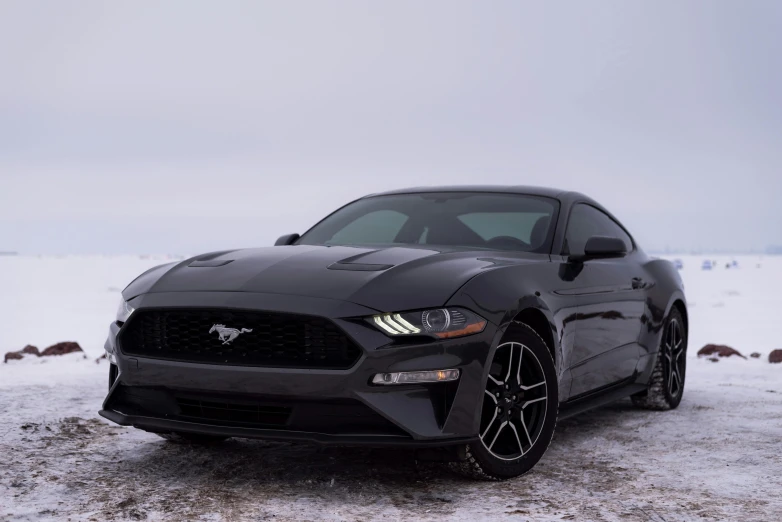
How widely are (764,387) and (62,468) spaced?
5.97 metres

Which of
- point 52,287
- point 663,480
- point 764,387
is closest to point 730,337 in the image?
point 764,387

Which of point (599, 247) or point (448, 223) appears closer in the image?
point (599, 247)

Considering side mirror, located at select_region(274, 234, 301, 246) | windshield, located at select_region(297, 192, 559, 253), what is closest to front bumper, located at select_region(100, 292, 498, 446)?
windshield, located at select_region(297, 192, 559, 253)

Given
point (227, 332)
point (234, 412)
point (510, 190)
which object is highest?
point (510, 190)

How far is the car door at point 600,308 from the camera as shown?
4918mm

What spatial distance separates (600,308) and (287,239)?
2.00m

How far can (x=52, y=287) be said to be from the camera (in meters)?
36.0

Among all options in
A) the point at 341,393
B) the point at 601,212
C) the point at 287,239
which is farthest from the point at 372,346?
the point at 601,212

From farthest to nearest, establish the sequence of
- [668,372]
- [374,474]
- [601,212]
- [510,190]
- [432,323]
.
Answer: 1. [668,372]
2. [601,212]
3. [510,190]
4. [374,474]
5. [432,323]

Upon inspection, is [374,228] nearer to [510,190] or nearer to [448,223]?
[448,223]

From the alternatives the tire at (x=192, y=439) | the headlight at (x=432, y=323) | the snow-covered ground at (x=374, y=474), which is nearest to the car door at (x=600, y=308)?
the snow-covered ground at (x=374, y=474)

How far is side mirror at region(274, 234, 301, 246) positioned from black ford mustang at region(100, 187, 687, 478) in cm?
77

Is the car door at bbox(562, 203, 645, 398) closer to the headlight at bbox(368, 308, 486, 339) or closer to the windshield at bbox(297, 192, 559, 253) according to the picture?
the windshield at bbox(297, 192, 559, 253)

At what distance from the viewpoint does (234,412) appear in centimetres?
383
